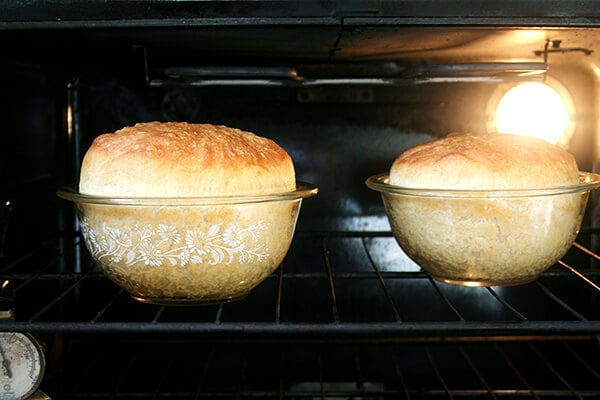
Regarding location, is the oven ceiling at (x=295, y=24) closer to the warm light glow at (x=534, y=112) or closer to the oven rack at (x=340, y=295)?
the warm light glow at (x=534, y=112)

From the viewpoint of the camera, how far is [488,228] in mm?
969

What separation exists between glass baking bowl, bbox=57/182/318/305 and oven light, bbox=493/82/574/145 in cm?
69

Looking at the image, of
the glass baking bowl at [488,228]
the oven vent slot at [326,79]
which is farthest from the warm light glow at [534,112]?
the glass baking bowl at [488,228]

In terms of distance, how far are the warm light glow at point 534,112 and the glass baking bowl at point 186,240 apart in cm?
69

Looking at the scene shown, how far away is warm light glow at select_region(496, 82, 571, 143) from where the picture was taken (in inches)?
54.6

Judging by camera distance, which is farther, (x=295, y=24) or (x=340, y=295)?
(x=340, y=295)

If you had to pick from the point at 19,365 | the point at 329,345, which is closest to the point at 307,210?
the point at 329,345

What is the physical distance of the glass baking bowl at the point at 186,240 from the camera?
0.90 meters

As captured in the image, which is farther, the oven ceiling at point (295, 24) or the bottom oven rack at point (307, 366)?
the bottom oven rack at point (307, 366)

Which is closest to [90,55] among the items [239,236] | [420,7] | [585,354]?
[239,236]

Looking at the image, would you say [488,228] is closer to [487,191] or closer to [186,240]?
[487,191]

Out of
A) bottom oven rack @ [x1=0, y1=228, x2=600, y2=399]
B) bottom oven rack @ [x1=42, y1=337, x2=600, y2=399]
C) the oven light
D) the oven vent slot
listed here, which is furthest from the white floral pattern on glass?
the oven light

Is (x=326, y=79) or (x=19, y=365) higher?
(x=326, y=79)

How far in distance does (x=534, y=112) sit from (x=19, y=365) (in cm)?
121
